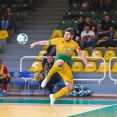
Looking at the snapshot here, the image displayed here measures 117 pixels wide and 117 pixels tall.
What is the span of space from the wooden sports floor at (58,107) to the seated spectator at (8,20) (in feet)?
19.7

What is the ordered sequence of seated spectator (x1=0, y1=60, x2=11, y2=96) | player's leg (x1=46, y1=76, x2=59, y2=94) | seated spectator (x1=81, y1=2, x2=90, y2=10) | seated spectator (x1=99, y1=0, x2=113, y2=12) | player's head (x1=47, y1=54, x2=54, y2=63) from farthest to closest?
seated spectator (x1=81, y1=2, x2=90, y2=10), seated spectator (x1=99, y1=0, x2=113, y2=12), seated spectator (x1=0, y1=60, x2=11, y2=96), player's head (x1=47, y1=54, x2=54, y2=63), player's leg (x1=46, y1=76, x2=59, y2=94)

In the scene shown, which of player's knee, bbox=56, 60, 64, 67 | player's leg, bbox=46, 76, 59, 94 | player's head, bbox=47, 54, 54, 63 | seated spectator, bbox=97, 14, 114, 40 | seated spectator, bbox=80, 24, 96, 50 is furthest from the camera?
seated spectator, bbox=97, 14, 114, 40

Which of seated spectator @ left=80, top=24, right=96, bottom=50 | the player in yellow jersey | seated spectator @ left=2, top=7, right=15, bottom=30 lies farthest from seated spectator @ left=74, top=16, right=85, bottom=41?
the player in yellow jersey

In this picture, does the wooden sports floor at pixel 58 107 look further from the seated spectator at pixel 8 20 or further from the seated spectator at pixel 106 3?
the seated spectator at pixel 106 3

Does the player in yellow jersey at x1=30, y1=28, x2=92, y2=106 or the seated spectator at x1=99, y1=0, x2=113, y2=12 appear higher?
the seated spectator at x1=99, y1=0, x2=113, y2=12

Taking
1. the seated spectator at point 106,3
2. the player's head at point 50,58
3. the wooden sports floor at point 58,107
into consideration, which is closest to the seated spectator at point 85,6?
the seated spectator at point 106,3

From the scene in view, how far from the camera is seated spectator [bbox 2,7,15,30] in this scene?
26370 mm

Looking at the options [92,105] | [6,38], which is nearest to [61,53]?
[92,105]

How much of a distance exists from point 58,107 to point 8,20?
397 inches

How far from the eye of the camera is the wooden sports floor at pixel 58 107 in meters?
14.8

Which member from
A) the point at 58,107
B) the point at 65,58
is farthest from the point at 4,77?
the point at 65,58

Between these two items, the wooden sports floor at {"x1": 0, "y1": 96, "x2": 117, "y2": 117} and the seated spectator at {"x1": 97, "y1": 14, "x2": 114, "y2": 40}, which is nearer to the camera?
the wooden sports floor at {"x1": 0, "y1": 96, "x2": 117, "y2": 117}

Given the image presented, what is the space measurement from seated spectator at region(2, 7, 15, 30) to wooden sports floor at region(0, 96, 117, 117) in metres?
6.02

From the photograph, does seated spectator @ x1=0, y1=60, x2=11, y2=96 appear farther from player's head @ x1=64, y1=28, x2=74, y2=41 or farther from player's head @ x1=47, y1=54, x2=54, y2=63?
player's head @ x1=64, y1=28, x2=74, y2=41
